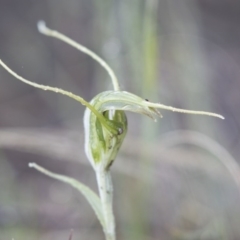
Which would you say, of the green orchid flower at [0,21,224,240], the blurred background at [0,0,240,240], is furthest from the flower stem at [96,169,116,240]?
the blurred background at [0,0,240,240]

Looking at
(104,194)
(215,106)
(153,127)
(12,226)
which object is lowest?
(104,194)

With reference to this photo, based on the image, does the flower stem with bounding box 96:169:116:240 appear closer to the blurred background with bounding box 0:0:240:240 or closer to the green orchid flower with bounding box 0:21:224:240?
the green orchid flower with bounding box 0:21:224:240

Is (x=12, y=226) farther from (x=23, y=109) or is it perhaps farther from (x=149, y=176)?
(x=23, y=109)

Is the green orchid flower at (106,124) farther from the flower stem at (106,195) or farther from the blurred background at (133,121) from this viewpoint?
the blurred background at (133,121)

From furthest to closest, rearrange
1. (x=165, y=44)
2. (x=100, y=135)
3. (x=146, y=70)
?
(x=165, y=44)
(x=146, y=70)
(x=100, y=135)

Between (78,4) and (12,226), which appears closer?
(12,226)

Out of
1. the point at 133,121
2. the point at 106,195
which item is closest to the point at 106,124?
the point at 106,195

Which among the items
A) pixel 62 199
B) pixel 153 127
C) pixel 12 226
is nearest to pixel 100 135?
pixel 153 127
